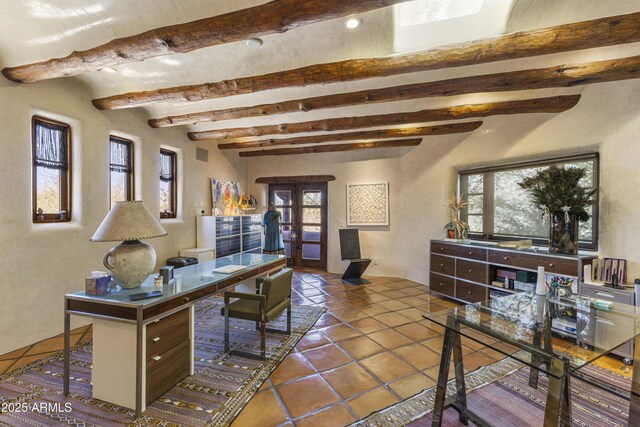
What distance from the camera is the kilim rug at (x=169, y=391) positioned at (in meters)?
1.96

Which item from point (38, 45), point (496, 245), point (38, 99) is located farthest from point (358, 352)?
point (38, 99)

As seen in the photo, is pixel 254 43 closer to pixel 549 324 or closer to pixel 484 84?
pixel 484 84

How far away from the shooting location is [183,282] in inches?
99.0

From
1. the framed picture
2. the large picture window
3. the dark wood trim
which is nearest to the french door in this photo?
the dark wood trim

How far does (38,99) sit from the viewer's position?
3.08m

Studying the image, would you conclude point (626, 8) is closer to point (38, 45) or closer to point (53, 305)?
point (38, 45)

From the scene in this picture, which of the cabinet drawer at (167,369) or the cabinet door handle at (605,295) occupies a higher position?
the cabinet door handle at (605,295)

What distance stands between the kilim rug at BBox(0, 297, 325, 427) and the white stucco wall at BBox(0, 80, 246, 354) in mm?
717

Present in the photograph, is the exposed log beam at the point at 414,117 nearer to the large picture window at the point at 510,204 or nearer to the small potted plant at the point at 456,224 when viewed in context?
the large picture window at the point at 510,204

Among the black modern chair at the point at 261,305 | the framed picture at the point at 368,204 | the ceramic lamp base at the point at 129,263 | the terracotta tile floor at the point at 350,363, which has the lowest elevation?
the terracotta tile floor at the point at 350,363

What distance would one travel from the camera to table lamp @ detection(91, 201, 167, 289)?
7.06 ft

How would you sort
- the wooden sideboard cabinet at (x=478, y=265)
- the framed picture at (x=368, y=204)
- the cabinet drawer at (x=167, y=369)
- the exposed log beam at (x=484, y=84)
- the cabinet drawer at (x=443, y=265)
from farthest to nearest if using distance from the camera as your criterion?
the framed picture at (x=368, y=204)
the cabinet drawer at (x=443, y=265)
the wooden sideboard cabinet at (x=478, y=265)
the exposed log beam at (x=484, y=84)
the cabinet drawer at (x=167, y=369)

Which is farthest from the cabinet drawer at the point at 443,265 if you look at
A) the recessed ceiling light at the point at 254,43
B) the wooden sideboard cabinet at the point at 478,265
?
the recessed ceiling light at the point at 254,43

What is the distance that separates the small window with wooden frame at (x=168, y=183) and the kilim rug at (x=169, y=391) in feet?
8.40
